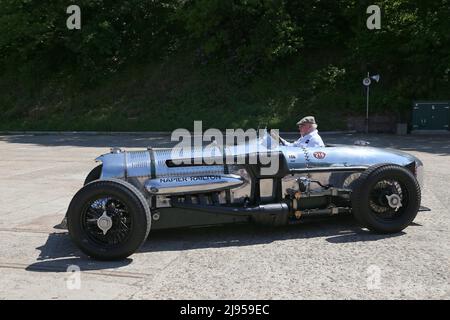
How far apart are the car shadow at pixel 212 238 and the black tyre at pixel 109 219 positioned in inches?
6.0

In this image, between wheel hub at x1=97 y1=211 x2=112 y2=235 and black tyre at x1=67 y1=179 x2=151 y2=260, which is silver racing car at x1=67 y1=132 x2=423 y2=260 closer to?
black tyre at x1=67 y1=179 x2=151 y2=260

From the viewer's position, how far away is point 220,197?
5.82m

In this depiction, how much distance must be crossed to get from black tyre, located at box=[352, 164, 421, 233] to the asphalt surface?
166 millimetres

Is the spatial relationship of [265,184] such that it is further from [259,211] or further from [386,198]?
[386,198]

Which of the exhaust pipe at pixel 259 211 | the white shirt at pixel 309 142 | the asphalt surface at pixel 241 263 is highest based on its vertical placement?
the white shirt at pixel 309 142

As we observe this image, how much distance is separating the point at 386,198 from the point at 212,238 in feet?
6.44

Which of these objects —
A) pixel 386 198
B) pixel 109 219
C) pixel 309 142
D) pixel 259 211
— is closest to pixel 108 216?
pixel 109 219

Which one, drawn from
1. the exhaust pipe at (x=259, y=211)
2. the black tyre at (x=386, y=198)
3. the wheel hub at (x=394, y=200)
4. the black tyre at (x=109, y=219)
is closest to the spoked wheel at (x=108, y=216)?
the black tyre at (x=109, y=219)

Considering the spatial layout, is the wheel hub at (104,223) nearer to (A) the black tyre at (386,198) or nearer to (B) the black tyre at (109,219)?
(B) the black tyre at (109,219)

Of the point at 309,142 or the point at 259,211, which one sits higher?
the point at 309,142

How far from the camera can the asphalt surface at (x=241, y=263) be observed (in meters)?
4.20

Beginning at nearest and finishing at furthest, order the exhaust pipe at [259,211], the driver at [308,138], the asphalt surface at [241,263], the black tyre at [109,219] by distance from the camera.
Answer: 1. the asphalt surface at [241,263]
2. the black tyre at [109,219]
3. the exhaust pipe at [259,211]
4. the driver at [308,138]

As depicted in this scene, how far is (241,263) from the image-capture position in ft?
16.1
